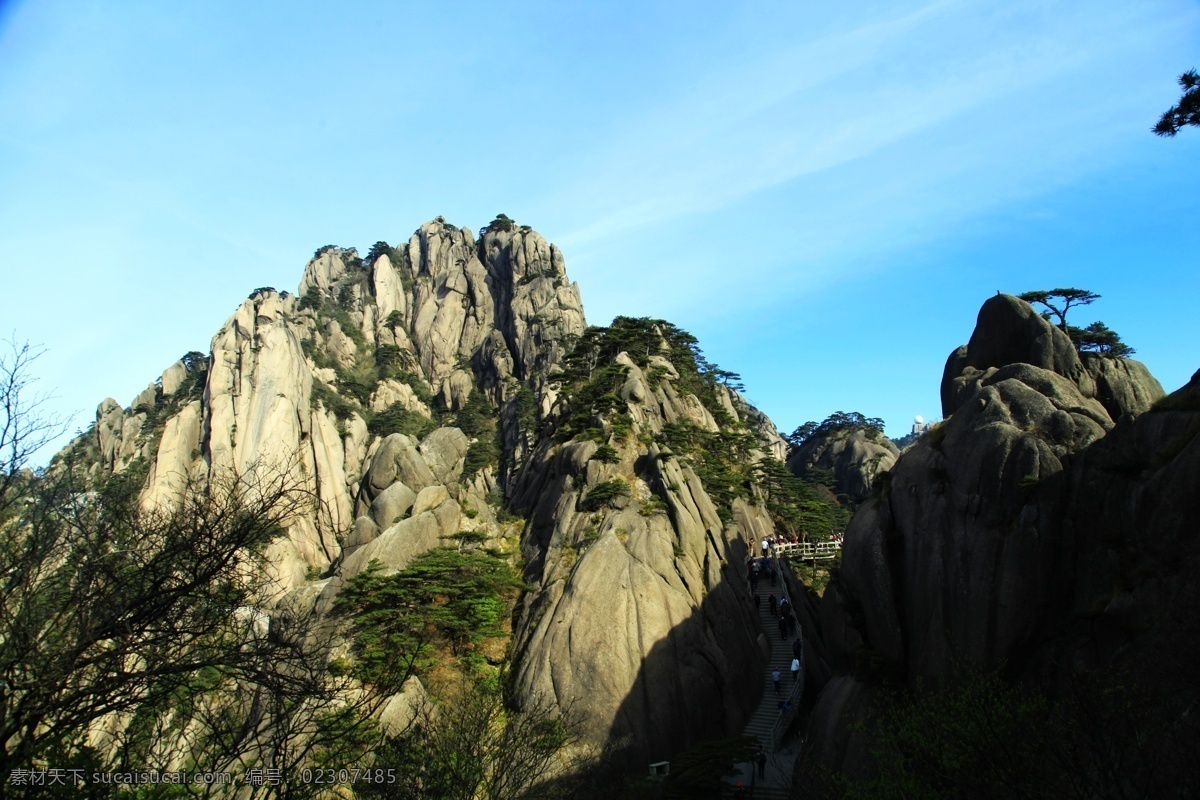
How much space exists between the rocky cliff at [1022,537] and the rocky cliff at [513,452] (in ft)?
27.7

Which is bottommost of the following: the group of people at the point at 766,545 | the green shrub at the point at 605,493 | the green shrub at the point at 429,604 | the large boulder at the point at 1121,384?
the green shrub at the point at 429,604

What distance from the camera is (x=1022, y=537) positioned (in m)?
20.8

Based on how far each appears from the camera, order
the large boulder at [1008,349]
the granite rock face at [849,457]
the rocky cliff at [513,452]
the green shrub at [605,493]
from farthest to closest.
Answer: the granite rock face at [849,457] → the green shrub at [605,493] → the rocky cliff at [513,452] → the large boulder at [1008,349]

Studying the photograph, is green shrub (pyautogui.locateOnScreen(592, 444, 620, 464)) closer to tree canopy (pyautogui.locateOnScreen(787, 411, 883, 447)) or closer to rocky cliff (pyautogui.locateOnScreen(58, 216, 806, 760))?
rocky cliff (pyautogui.locateOnScreen(58, 216, 806, 760))

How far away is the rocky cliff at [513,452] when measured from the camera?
101 ft

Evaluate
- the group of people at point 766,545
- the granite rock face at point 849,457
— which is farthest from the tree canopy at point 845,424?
the group of people at point 766,545

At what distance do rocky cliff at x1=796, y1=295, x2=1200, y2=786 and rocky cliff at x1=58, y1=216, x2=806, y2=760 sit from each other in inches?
333

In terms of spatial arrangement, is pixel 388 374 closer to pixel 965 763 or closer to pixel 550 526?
pixel 550 526

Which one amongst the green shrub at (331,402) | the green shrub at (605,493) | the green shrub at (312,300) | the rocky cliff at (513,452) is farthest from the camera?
the green shrub at (312,300)

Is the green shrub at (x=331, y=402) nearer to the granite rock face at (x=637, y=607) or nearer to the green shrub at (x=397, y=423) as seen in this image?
the green shrub at (x=397, y=423)

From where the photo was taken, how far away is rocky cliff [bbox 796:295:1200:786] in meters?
17.7

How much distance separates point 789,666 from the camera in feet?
110

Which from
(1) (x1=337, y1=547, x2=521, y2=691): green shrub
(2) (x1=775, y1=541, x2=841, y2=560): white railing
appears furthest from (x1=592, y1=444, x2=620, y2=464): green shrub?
(2) (x1=775, y1=541, x2=841, y2=560): white railing

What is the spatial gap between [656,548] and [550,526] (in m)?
7.23
